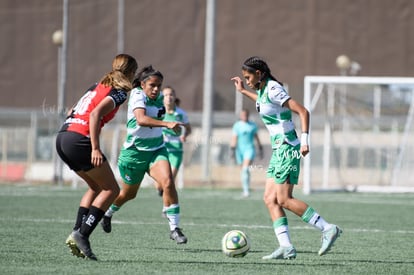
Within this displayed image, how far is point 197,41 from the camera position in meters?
38.0

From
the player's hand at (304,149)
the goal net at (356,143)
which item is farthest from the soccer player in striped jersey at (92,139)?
the goal net at (356,143)

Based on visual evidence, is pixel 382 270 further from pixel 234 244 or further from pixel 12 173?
pixel 12 173

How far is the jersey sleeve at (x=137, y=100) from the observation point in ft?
36.2

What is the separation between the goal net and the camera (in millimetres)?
25344

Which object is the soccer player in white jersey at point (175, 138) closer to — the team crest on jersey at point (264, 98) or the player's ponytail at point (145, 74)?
the player's ponytail at point (145, 74)

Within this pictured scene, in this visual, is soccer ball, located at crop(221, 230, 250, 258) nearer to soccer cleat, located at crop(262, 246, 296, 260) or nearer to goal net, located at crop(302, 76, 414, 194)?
soccer cleat, located at crop(262, 246, 296, 260)

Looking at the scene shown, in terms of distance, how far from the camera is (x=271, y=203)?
10055 mm

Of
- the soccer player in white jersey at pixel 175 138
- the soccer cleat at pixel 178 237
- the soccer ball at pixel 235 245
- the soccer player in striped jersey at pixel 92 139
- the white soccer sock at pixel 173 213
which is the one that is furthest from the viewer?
the soccer player in white jersey at pixel 175 138

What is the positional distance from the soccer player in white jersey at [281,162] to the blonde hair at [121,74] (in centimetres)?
130

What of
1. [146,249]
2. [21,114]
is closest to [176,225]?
[146,249]

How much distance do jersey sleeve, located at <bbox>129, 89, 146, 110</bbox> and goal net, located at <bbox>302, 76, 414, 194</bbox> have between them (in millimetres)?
13503

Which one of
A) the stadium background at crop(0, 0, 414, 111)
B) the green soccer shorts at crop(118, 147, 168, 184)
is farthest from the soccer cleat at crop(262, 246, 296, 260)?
the stadium background at crop(0, 0, 414, 111)

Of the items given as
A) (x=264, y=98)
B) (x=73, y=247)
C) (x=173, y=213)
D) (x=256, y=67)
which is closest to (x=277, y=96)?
(x=264, y=98)

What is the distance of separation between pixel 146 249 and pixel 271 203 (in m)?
1.58
